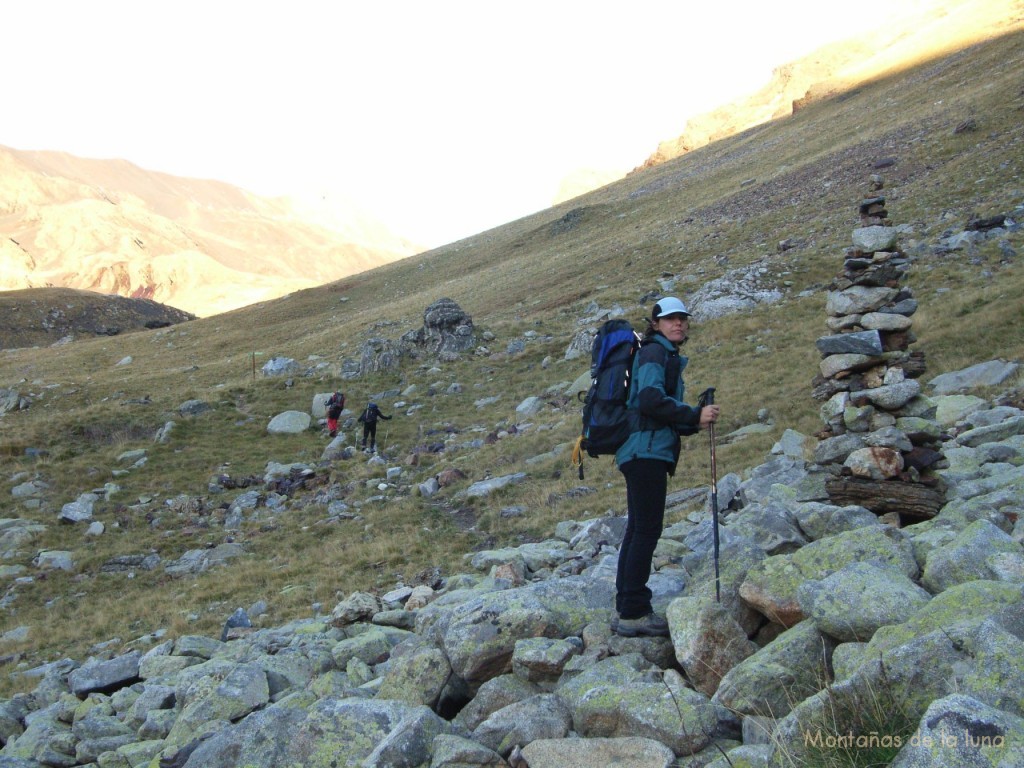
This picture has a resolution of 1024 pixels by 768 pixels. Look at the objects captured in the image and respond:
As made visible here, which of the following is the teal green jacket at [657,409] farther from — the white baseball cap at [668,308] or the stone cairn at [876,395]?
the stone cairn at [876,395]

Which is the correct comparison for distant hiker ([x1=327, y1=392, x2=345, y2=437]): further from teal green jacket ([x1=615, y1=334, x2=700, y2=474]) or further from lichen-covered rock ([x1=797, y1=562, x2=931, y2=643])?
lichen-covered rock ([x1=797, y1=562, x2=931, y2=643])

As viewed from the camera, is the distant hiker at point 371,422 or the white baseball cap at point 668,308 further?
the distant hiker at point 371,422

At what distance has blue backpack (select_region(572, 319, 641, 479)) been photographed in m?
5.98

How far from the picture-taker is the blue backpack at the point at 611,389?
19.6ft

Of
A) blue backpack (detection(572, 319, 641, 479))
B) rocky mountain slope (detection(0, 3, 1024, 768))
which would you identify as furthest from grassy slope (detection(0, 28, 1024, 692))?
blue backpack (detection(572, 319, 641, 479))

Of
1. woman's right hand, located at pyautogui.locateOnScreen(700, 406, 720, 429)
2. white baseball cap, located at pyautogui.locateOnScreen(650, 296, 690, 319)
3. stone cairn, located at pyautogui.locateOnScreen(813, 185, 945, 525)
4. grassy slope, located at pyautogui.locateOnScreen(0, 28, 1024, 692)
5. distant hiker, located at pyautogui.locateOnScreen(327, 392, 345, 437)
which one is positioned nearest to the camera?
woman's right hand, located at pyautogui.locateOnScreen(700, 406, 720, 429)

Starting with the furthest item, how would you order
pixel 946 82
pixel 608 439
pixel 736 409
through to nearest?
pixel 946 82
pixel 736 409
pixel 608 439

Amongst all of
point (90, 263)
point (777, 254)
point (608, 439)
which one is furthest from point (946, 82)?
point (90, 263)

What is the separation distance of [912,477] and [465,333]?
84.8 ft

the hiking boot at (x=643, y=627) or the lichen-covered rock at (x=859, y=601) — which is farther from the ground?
the lichen-covered rock at (x=859, y=601)

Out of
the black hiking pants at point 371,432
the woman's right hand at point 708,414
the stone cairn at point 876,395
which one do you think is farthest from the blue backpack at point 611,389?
the black hiking pants at point 371,432

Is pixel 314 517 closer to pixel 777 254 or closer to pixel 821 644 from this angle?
pixel 821 644

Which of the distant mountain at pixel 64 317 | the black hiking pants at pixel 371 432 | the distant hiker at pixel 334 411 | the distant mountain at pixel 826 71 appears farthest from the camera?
the distant mountain at pixel 826 71

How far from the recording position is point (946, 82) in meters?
55.9
